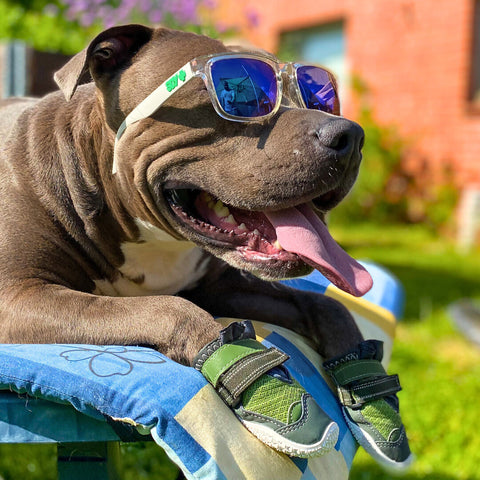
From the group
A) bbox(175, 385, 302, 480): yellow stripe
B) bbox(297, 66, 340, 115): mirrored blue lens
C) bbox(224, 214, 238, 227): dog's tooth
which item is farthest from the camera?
bbox(297, 66, 340, 115): mirrored blue lens

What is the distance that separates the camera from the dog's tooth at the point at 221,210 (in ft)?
7.54

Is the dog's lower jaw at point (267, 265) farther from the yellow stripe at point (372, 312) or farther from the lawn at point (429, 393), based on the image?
the yellow stripe at point (372, 312)

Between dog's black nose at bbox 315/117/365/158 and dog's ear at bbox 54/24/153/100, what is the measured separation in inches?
27.2

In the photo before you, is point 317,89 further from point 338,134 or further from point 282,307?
point 282,307

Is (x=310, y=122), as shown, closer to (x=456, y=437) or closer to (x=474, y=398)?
(x=456, y=437)

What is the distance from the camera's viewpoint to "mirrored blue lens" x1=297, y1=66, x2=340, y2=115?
94.2 inches

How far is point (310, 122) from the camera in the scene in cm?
209

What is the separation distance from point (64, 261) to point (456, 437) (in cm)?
211

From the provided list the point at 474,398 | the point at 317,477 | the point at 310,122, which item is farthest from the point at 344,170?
the point at 474,398

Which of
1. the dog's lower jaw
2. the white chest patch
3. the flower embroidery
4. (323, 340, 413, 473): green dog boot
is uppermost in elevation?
the dog's lower jaw

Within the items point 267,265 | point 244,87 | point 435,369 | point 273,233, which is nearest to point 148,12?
point 435,369

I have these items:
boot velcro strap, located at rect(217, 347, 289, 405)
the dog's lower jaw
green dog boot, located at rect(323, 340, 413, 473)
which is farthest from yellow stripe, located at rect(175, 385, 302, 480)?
the dog's lower jaw

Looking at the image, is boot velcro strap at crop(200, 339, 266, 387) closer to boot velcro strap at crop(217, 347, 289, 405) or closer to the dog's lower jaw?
boot velcro strap at crop(217, 347, 289, 405)

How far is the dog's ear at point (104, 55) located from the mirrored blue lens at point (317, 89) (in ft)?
1.67
